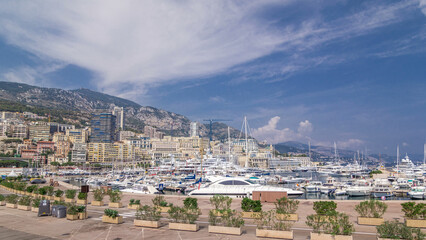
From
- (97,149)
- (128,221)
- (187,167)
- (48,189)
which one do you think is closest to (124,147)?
(97,149)

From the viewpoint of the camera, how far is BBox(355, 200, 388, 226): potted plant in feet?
47.5

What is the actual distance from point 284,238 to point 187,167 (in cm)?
9864

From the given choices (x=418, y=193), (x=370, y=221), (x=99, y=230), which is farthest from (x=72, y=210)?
(x=418, y=193)

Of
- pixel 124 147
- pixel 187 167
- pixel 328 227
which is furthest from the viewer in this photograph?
pixel 124 147

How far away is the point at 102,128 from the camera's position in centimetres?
18188

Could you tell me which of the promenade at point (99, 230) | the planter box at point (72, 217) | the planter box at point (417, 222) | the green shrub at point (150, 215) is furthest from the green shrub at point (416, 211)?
the planter box at point (72, 217)

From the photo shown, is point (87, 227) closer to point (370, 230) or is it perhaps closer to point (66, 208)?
point (66, 208)

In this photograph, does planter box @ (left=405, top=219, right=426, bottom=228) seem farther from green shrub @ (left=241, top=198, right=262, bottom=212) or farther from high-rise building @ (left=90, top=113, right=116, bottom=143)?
high-rise building @ (left=90, top=113, right=116, bottom=143)

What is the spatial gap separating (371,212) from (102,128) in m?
185

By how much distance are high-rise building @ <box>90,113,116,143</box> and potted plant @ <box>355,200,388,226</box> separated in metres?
179

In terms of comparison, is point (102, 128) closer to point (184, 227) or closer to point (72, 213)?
point (72, 213)

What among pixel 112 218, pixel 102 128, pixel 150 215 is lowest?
pixel 112 218

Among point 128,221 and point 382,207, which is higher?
point 382,207

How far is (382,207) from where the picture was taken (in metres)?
14.9
